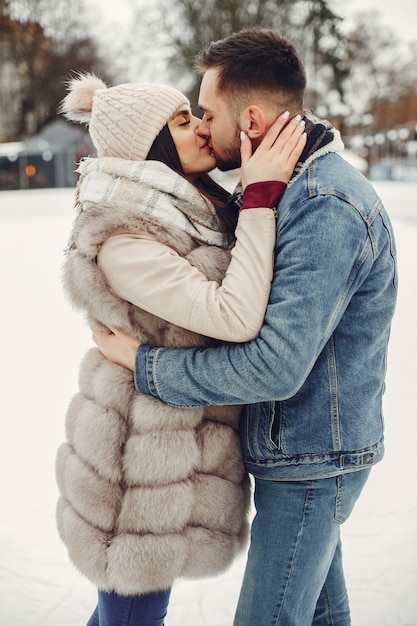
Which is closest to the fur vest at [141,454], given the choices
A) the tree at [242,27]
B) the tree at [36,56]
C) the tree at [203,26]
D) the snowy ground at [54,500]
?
the snowy ground at [54,500]

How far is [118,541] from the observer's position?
1.39 metres

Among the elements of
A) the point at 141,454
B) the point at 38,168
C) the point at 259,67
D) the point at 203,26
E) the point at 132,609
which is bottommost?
the point at 38,168

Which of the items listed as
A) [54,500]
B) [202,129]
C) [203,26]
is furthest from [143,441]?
[203,26]

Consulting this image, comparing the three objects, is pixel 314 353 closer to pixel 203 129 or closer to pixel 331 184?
pixel 331 184

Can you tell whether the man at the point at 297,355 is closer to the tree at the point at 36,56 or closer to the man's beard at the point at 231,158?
the man's beard at the point at 231,158

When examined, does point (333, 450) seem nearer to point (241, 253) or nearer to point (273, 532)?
point (273, 532)

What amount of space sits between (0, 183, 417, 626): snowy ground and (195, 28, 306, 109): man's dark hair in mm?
1878

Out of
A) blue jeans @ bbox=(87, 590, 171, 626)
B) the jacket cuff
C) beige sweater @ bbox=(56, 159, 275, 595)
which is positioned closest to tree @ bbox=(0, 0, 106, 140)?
beige sweater @ bbox=(56, 159, 275, 595)

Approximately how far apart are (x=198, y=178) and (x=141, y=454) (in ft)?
2.15

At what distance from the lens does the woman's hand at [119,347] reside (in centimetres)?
136

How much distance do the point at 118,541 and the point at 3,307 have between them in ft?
17.5

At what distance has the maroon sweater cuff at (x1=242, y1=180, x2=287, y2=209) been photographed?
124 centimetres

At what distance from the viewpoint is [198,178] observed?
61.7 inches

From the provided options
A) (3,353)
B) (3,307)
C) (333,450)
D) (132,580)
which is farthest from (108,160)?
(3,307)
